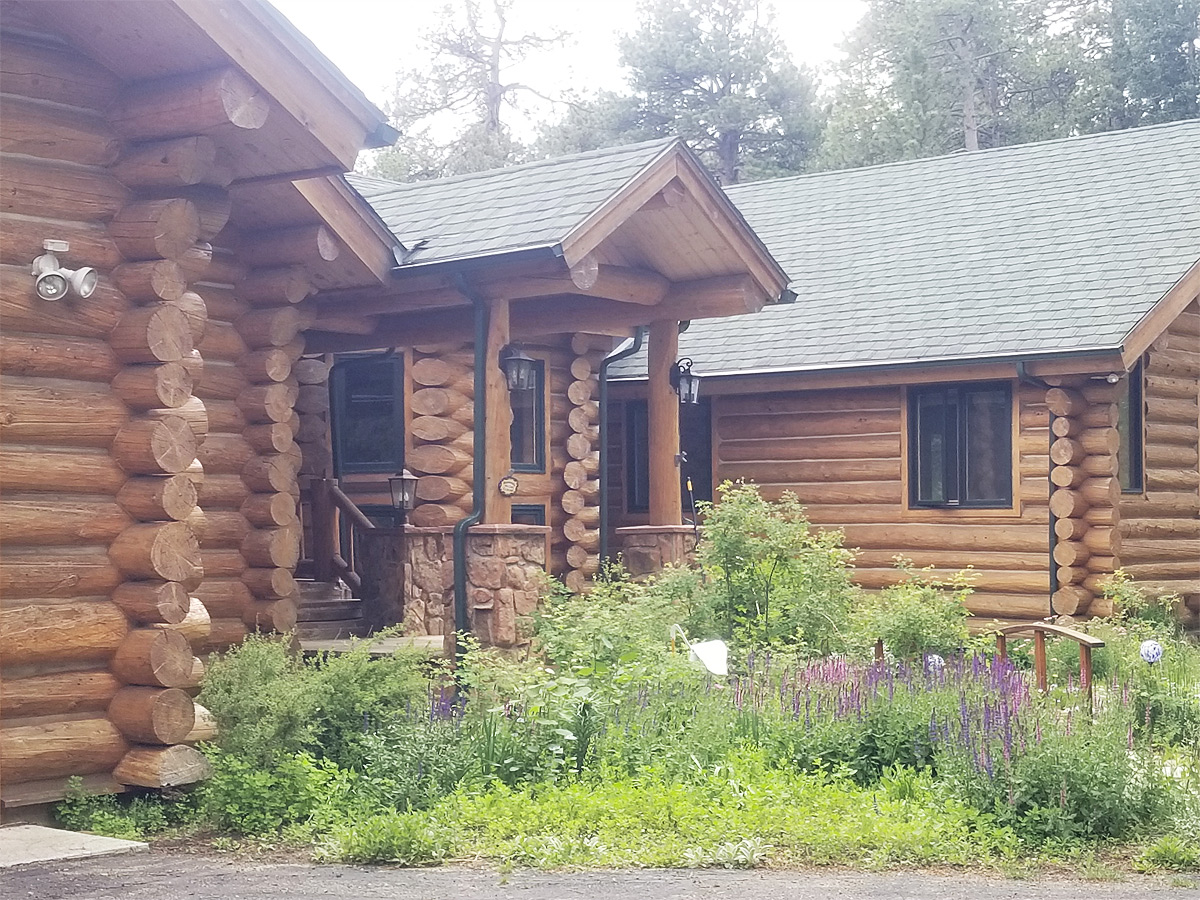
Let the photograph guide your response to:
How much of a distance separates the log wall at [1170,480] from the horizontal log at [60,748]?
11928 mm

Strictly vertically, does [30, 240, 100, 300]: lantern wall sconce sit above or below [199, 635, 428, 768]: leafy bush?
Result: above

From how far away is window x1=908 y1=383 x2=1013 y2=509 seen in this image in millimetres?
17250

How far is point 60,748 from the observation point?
27.6ft

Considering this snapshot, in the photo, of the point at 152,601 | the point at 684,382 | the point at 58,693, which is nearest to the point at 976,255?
the point at 684,382

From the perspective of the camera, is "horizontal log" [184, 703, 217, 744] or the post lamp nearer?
"horizontal log" [184, 703, 217, 744]

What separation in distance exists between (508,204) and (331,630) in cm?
403

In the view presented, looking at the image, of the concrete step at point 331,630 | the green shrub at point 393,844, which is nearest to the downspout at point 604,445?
the concrete step at point 331,630

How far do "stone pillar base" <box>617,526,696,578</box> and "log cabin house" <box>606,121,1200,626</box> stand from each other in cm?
344

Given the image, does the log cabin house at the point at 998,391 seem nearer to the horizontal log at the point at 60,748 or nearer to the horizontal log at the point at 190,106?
the horizontal log at the point at 190,106

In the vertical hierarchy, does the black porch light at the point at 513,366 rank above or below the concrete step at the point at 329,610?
above

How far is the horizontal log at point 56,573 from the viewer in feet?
27.2

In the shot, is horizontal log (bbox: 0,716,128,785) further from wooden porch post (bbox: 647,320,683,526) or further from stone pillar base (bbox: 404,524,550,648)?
wooden porch post (bbox: 647,320,683,526)

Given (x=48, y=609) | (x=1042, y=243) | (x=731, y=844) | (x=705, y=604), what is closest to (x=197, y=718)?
(x=48, y=609)

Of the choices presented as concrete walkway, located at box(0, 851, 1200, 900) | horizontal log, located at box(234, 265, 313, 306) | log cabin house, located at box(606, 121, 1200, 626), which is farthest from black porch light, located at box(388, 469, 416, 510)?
concrete walkway, located at box(0, 851, 1200, 900)
